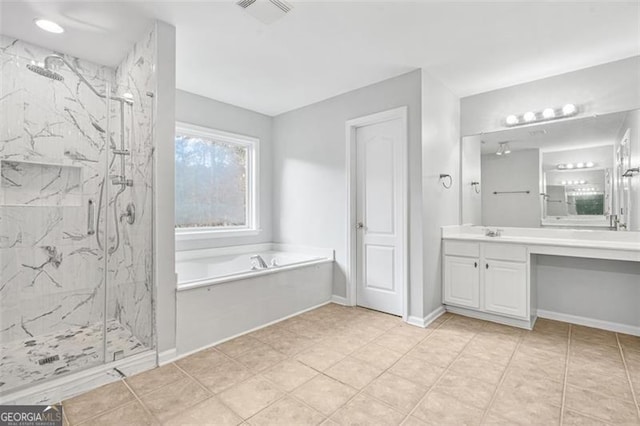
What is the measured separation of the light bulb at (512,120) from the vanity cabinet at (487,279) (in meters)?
1.35

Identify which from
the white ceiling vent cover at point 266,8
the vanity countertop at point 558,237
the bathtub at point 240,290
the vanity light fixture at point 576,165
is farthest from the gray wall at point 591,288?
the white ceiling vent cover at point 266,8

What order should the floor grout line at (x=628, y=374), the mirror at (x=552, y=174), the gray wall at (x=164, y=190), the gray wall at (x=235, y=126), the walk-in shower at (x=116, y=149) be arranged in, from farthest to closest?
the gray wall at (x=235, y=126) → the mirror at (x=552, y=174) → the walk-in shower at (x=116, y=149) → the gray wall at (x=164, y=190) → the floor grout line at (x=628, y=374)

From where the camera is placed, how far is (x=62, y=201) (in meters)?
2.68

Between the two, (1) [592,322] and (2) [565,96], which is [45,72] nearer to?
(2) [565,96]

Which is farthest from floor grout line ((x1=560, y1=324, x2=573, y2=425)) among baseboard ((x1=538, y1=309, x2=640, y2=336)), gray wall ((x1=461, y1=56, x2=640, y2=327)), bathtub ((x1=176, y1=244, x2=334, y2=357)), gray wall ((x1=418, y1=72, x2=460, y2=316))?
bathtub ((x1=176, y1=244, x2=334, y2=357))

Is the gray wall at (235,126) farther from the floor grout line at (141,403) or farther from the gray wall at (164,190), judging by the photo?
the floor grout line at (141,403)

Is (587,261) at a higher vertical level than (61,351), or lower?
higher

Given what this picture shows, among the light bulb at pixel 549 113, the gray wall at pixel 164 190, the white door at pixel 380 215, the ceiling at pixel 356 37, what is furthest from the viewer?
the white door at pixel 380 215

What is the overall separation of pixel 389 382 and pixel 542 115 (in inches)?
119

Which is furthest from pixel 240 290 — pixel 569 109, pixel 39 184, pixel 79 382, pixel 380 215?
pixel 569 109

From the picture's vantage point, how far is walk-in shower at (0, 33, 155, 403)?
2361 mm

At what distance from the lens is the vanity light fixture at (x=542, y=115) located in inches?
118

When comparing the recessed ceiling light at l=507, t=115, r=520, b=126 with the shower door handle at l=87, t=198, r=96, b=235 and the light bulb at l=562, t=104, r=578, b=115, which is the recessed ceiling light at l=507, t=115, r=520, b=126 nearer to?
the light bulb at l=562, t=104, r=578, b=115

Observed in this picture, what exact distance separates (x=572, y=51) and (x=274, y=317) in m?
3.61
